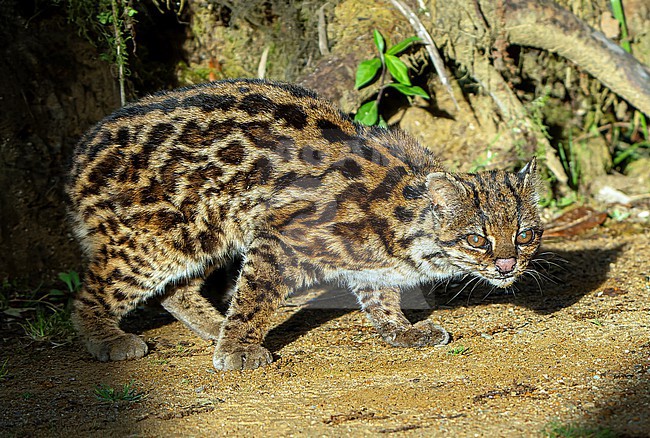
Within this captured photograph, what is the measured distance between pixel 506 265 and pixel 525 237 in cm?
21

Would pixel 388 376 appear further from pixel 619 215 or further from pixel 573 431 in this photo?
pixel 619 215

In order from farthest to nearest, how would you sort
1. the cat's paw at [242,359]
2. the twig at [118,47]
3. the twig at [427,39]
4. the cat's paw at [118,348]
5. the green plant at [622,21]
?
the green plant at [622,21]
the twig at [427,39]
the twig at [118,47]
the cat's paw at [118,348]
the cat's paw at [242,359]

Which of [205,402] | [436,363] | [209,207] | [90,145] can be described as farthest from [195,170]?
[436,363]

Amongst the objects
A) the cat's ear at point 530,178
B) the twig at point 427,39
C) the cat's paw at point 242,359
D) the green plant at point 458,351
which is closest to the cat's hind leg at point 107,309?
the cat's paw at point 242,359

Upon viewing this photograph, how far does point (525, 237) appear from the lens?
164 inches

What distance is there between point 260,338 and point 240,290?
0.29 m

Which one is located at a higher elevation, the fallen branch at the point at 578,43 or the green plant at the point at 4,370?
the fallen branch at the point at 578,43

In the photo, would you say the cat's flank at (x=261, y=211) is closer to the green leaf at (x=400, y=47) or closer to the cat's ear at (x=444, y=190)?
the cat's ear at (x=444, y=190)

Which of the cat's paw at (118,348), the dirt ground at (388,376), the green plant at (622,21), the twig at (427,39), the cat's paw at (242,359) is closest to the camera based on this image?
the dirt ground at (388,376)

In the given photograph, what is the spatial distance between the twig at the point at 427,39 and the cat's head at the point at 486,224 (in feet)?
5.36

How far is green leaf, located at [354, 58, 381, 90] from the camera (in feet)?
17.7

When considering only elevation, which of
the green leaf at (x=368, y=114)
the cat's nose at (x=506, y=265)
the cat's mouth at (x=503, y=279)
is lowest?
the cat's mouth at (x=503, y=279)

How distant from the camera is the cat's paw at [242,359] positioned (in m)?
3.98

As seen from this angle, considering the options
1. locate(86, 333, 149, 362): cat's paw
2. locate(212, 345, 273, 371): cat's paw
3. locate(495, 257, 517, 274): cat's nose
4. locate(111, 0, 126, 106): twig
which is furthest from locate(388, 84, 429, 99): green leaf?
locate(86, 333, 149, 362): cat's paw
